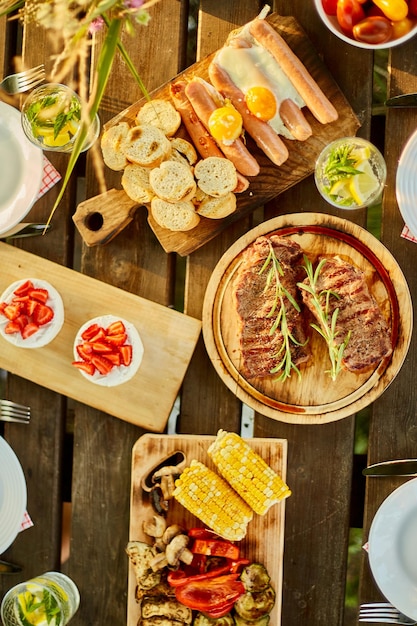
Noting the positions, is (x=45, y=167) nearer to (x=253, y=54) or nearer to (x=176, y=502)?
(x=253, y=54)

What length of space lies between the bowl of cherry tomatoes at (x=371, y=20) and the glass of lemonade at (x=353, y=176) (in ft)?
1.34

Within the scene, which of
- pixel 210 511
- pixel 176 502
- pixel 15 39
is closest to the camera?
pixel 210 511

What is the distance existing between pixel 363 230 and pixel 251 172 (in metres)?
0.56

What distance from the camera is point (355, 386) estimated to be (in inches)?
125

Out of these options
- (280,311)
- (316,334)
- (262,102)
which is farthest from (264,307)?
(262,102)

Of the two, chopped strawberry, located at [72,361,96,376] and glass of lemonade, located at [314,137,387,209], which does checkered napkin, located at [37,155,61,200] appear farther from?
glass of lemonade, located at [314,137,387,209]

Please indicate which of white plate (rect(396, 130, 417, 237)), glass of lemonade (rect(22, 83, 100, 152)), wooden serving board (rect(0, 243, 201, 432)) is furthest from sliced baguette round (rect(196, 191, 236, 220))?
white plate (rect(396, 130, 417, 237))

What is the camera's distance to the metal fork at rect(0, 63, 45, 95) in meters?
3.42

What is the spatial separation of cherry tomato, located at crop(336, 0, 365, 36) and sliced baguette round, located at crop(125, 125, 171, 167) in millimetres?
895

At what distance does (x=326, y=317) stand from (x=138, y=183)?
103cm

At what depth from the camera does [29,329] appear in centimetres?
322

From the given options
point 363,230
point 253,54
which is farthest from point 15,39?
point 363,230

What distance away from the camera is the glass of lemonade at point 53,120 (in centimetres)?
318

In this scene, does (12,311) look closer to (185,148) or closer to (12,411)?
(12,411)
